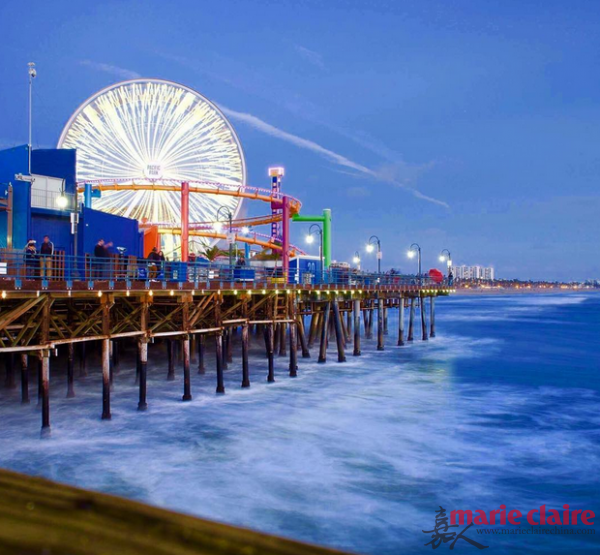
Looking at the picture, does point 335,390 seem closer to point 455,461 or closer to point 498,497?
point 455,461

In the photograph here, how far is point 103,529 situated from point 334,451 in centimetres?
1458

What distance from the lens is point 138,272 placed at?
73.9 ft

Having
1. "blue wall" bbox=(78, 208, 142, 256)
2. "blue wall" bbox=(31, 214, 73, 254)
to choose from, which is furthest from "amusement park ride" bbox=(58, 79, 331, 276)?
"blue wall" bbox=(31, 214, 73, 254)

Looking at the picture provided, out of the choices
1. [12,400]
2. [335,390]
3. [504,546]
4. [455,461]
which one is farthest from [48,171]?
[504,546]

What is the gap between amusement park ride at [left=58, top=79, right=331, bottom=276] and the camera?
45.8 m

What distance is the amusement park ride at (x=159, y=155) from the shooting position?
4584 centimetres

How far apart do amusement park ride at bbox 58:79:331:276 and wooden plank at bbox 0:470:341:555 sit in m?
43.1

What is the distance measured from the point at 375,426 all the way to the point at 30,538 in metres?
17.4

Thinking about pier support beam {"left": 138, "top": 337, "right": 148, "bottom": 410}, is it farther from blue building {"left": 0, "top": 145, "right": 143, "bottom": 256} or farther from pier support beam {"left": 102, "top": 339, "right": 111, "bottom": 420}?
blue building {"left": 0, "top": 145, "right": 143, "bottom": 256}

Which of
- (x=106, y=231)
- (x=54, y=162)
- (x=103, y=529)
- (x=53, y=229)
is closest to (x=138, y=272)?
(x=53, y=229)

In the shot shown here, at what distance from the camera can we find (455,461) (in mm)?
15023

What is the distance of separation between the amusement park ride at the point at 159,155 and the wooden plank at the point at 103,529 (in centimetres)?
4314

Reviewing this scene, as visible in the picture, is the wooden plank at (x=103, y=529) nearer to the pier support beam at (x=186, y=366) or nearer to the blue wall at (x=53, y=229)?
the pier support beam at (x=186, y=366)

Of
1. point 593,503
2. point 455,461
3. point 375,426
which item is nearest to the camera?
point 593,503
